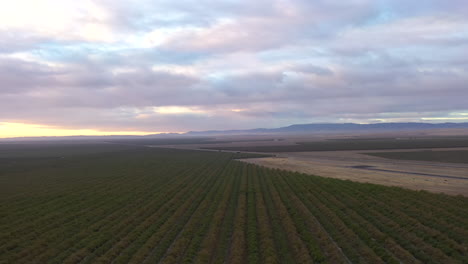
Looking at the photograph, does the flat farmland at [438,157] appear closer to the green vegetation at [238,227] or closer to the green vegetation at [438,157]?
the green vegetation at [438,157]

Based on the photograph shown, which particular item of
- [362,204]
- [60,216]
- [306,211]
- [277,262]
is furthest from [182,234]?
[362,204]

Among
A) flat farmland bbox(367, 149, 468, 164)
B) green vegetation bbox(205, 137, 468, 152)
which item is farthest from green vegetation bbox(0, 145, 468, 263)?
green vegetation bbox(205, 137, 468, 152)

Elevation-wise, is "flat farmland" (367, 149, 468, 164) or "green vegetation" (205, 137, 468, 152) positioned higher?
"green vegetation" (205, 137, 468, 152)

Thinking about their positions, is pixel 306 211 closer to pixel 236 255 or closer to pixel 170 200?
pixel 236 255

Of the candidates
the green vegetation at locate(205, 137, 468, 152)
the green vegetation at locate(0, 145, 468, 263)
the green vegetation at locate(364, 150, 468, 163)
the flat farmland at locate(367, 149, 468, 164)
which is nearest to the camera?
the green vegetation at locate(0, 145, 468, 263)

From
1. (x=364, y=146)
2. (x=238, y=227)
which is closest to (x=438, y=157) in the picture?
(x=364, y=146)

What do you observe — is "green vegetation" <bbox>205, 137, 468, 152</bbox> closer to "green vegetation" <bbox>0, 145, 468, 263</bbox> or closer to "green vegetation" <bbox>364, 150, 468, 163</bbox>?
"green vegetation" <bbox>364, 150, 468, 163</bbox>

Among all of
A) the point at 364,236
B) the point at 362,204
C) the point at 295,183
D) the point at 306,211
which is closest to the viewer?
the point at 364,236

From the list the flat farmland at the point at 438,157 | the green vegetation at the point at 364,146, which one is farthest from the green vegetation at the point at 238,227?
the green vegetation at the point at 364,146

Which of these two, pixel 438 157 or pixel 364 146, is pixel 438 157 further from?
pixel 364 146
